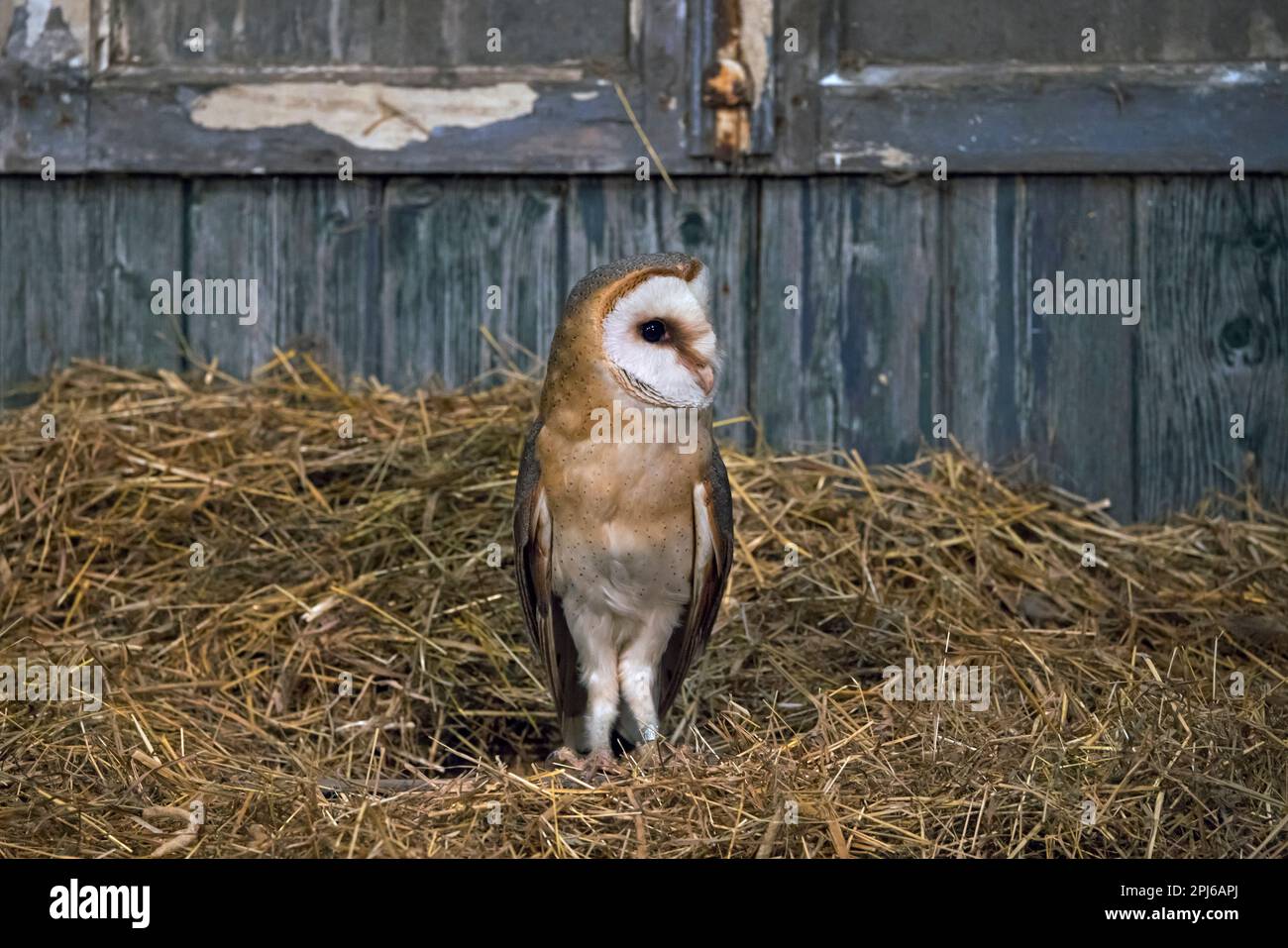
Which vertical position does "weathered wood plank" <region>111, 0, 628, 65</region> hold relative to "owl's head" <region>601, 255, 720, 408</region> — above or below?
above

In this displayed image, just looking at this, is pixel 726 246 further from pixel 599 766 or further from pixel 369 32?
pixel 599 766

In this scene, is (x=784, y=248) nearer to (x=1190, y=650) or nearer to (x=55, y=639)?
(x=1190, y=650)

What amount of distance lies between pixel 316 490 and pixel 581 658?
1.20 m

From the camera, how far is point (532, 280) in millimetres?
4891

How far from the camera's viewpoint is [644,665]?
373cm

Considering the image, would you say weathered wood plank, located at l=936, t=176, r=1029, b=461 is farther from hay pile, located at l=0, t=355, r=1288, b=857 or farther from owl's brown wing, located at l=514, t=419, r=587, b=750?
owl's brown wing, located at l=514, t=419, r=587, b=750

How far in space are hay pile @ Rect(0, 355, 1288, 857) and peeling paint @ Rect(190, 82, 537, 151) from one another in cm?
80

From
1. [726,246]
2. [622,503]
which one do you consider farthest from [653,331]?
[726,246]

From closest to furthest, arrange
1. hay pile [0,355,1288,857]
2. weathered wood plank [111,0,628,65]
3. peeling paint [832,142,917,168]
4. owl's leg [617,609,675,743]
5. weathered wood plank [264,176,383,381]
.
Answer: hay pile [0,355,1288,857]
owl's leg [617,609,675,743]
peeling paint [832,142,917,168]
weathered wood plank [111,0,628,65]
weathered wood plank [264,176,383,381]

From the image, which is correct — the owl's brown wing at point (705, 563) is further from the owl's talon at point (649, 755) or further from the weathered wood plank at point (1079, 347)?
the weathered wood plank at point (1079, 347)

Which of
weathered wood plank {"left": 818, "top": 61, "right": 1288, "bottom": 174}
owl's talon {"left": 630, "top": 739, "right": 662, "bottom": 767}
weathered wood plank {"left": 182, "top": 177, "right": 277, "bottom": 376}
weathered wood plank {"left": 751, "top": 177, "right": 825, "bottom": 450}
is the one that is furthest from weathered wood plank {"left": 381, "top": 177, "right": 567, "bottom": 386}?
owl's talon {"left": 630, "top": 739, "right": 662, "bottom": 767}

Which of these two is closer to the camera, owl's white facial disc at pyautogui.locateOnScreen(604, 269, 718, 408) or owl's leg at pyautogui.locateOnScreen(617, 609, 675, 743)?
owl's white facial disc at pyautogui.locateOnScreen(604, 269, 718, 408)

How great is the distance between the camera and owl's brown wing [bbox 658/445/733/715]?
141 inches

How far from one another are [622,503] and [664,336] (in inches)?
15.7
